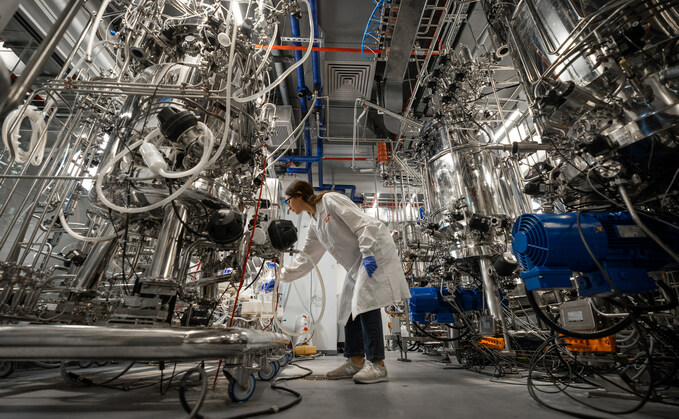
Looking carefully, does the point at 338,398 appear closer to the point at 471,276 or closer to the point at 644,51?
the point at 644,51

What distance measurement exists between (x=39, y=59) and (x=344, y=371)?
1.75 meters

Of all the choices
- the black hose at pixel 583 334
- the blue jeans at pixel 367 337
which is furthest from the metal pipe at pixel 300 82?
the black hose at pixel 583 334

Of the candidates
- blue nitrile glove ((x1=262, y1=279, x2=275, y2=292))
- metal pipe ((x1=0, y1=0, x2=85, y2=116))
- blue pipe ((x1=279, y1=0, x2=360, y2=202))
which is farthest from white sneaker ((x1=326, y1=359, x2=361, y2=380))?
blue pipe ((x1=279, y1=0, x2=360, y2=202))

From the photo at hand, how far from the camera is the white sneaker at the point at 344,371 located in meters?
1.63

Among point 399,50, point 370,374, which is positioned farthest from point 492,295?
point 399,50

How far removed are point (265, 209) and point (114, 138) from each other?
1.06 metres

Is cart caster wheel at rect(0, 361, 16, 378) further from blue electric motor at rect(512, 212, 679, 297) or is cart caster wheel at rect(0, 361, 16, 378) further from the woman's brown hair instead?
blue electric motor at rect(512, 212, 679, 297)

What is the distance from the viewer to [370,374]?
1531mm

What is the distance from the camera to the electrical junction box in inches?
44.3

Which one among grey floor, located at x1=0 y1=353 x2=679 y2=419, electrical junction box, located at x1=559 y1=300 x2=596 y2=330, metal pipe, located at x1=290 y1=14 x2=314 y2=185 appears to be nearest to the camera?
grey floor, located at x1=0 y1=353 x2=679 y2=419

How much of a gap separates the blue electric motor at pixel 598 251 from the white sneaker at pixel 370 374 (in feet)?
3.05

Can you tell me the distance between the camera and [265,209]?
7.43 ft

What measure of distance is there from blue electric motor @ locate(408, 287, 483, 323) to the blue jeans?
39.6 inches

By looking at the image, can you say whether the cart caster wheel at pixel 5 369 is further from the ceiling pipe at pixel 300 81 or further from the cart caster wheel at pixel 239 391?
the ceiling pipe at pixel 300 81
